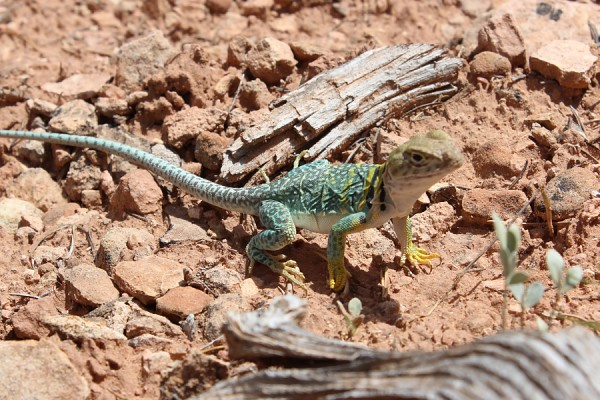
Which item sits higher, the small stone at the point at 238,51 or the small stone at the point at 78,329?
the small stone at the point at 238,51

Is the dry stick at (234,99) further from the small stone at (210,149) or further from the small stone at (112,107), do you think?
the small stone at (112,107)

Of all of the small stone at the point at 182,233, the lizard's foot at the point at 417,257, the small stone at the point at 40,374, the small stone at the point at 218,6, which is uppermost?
the small stone at the point at 218,6

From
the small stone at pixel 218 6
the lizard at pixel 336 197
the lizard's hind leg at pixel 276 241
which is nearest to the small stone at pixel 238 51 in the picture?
the small stone at pixel 218 6

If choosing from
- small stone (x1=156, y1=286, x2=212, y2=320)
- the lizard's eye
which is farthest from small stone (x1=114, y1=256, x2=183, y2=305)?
the lizard's eye

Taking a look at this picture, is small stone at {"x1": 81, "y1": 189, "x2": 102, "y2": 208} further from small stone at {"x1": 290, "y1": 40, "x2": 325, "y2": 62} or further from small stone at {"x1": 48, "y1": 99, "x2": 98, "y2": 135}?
small stone at {"x1": 290, "y1": 40, "x2": 325, "y2": 62}

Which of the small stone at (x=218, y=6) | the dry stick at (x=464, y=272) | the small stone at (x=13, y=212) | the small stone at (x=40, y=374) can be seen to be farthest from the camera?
the small stone at (x=218, y=6)

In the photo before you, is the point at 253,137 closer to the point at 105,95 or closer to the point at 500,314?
the point at 105,95

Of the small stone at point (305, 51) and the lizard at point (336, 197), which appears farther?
the small stone at point (305, 51)

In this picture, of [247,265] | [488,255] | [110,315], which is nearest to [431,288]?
[488,255]
